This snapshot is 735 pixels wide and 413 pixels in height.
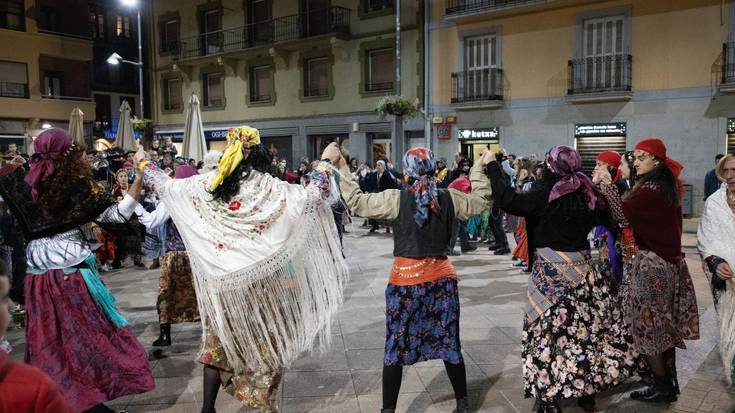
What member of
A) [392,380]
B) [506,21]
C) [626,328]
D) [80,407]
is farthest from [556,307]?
[506,21]

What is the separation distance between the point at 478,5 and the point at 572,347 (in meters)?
17.5

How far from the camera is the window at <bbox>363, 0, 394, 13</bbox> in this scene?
2156cm

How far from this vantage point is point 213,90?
88.2 feet

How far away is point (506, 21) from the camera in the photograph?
19.3 metres

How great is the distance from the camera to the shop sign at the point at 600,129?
57.6 ft

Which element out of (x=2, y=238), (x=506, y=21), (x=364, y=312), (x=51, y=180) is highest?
(x=506, y=21)

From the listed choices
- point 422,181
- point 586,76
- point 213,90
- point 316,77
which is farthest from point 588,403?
point 213,90

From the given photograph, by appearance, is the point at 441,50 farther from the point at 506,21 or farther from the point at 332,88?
the point at 332,88

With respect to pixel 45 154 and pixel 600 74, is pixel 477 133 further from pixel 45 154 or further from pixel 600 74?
pixel 45 154

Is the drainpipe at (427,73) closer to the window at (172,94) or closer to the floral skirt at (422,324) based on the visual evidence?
the window at (172,94)

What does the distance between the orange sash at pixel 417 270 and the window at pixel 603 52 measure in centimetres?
1594

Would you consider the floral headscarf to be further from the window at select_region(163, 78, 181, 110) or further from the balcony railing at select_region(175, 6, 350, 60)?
the window at select_region(163, 78, 181, 110)

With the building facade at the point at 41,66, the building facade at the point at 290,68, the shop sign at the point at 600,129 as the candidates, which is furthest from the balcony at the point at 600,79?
the building facade at the point at 41,66

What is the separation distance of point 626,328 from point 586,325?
0.48 meters
